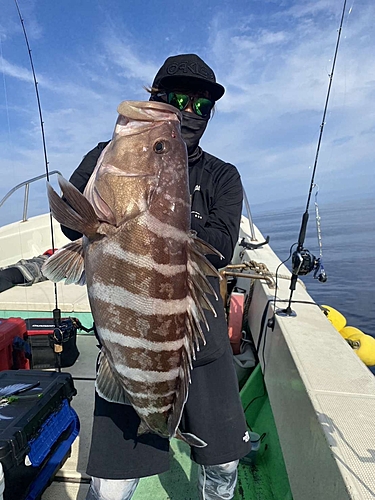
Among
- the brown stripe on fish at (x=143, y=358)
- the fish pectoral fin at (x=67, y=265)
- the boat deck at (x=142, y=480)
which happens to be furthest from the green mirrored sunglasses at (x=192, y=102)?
the boat deck at (x=142, y=480)

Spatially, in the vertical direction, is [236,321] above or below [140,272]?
below

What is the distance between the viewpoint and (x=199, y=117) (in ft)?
5.98

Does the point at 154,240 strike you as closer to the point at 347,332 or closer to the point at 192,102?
the point at 192,102

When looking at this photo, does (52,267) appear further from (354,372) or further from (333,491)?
(354,372)

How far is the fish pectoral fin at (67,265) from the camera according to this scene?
1322 millimetres

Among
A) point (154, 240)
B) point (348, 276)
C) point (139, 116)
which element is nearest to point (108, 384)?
point (154, 240)

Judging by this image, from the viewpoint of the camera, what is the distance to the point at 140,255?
1.26m

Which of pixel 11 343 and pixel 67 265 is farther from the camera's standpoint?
pixel 11 343

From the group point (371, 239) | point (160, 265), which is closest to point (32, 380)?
point (160, 265)

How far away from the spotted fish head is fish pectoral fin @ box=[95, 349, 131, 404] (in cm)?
59

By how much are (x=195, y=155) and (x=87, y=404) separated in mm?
2426

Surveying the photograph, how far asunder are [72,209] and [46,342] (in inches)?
106

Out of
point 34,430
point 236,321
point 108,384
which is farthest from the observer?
point 236,321

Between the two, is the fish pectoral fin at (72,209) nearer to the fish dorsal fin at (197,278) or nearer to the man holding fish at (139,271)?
the man holding fish at (139,271)
